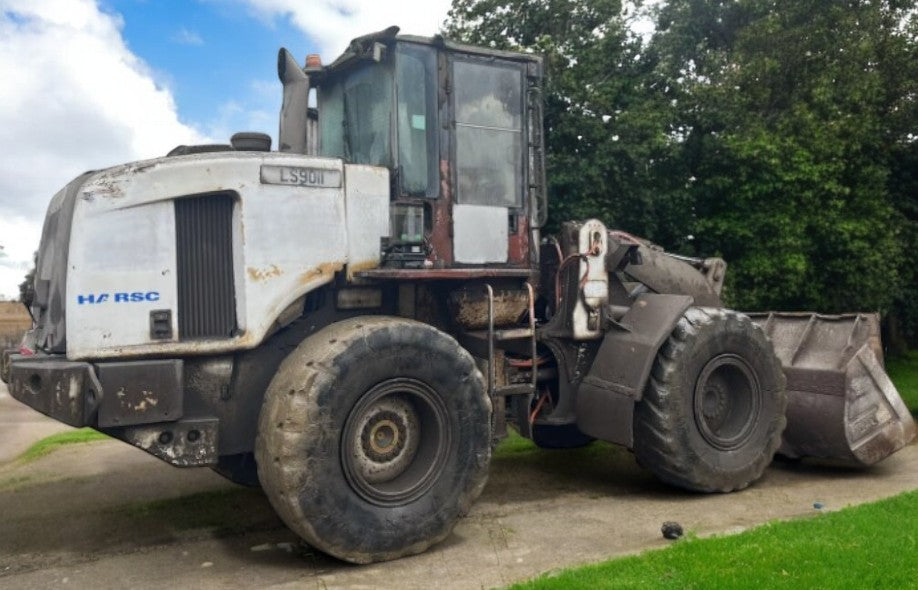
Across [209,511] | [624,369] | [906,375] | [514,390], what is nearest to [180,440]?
[209,511]

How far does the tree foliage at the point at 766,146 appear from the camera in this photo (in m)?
16.0

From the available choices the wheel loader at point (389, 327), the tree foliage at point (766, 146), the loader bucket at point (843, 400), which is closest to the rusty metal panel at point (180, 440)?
the wheel loader at point (389, 327)

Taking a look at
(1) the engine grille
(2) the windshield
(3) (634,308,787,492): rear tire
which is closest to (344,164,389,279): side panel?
(2) the windshield

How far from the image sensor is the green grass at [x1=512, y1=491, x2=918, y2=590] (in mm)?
4617

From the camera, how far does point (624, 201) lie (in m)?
16.8

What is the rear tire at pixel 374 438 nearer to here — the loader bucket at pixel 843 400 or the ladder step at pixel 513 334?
the ladder step at pixel 513 334

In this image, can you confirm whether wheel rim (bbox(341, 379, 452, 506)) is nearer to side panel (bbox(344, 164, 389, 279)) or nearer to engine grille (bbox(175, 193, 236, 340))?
side panel (bbox(344, 164, 389, 279))

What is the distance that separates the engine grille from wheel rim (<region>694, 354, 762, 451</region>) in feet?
13.2

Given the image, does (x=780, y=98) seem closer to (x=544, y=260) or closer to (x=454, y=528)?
(x=544, y=260)

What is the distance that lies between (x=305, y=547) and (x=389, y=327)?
160cm

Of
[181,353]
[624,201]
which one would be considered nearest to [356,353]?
[181,353]

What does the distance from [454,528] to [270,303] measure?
6.63ft

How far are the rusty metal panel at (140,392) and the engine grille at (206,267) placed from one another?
0.30 meters

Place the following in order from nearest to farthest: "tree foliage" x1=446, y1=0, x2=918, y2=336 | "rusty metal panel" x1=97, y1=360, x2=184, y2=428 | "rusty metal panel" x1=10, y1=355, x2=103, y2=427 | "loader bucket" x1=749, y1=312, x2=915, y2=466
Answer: "rusty metal panel" x1=10, y1=355, x2=103, y2=427 → "rusty metal panel" x1=97, y1=360, x2=184, y2=428 → "loader bucket" x1=749, y1=312, x2=915, y2=466 → "tree foliage" x1=446, y1=0, x2=918, y2=336
